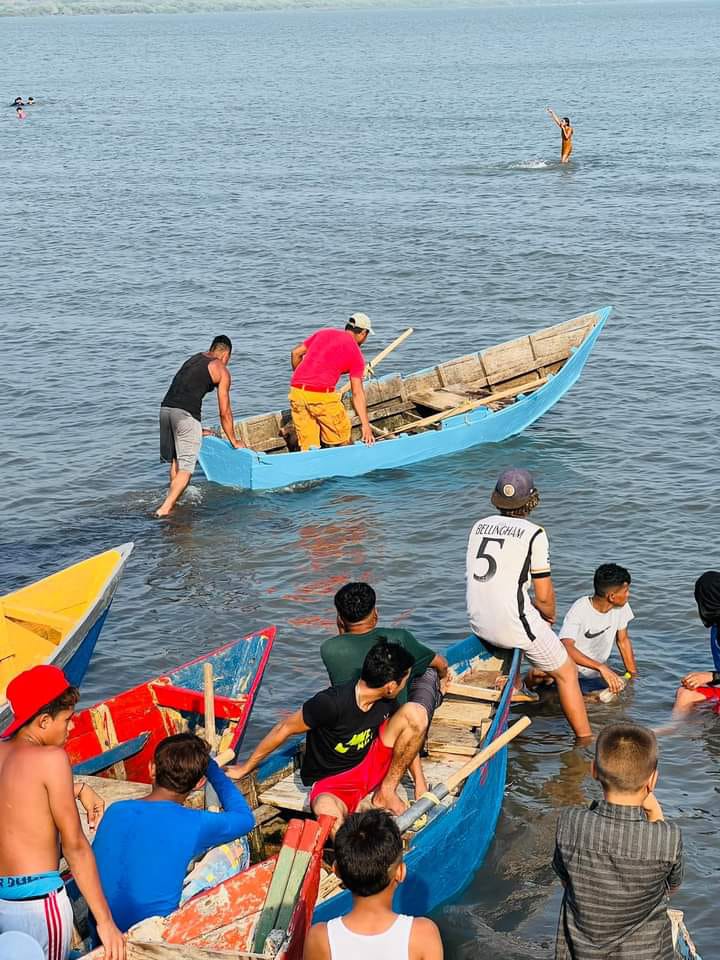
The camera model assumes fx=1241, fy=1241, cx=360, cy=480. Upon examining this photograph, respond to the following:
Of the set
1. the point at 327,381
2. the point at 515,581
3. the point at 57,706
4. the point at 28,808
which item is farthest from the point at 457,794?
the point at 327,381

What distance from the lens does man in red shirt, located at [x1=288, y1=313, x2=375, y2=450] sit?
554 inches

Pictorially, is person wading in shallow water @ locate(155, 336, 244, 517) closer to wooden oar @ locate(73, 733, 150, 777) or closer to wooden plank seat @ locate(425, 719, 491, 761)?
wooden oar @ locate(73, 733, 150, 777)

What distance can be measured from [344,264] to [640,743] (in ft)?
75.4

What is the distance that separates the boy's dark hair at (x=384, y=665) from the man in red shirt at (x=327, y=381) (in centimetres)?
751

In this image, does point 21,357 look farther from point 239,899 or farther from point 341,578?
point 239,899

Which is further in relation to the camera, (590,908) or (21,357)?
(21,357)

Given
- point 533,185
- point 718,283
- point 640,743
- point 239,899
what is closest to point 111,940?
point 239,899

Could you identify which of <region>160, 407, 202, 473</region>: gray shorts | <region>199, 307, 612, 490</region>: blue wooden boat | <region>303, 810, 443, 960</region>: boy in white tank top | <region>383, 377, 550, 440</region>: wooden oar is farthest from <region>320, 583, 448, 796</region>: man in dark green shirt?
<region>383, 377, 550, 440</region>: wooden oar

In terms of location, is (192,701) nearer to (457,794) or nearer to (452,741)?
(452,741)

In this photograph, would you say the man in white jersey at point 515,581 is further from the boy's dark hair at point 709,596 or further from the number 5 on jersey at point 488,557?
the boy's dark hair at point 709,596

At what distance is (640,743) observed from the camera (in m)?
4.81

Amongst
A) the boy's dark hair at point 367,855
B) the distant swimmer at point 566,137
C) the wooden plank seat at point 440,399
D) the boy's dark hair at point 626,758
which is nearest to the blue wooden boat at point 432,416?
the wooden plank seat at point 440,399

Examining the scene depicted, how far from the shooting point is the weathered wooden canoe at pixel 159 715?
27.0 feet

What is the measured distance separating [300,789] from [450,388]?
977 cm
